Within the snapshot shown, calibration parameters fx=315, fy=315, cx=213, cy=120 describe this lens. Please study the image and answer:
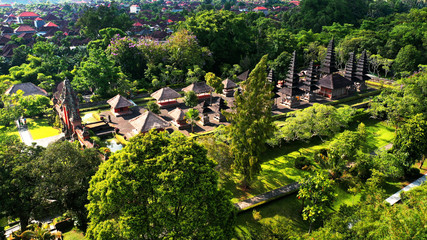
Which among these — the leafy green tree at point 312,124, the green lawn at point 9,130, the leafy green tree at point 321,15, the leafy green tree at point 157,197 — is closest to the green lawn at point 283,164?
the leafy green tree at point 312,124

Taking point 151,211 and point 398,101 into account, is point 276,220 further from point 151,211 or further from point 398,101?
point 398,101

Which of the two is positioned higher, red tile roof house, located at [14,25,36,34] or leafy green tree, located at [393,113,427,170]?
red tile roof house, located at [14,25,36,34]

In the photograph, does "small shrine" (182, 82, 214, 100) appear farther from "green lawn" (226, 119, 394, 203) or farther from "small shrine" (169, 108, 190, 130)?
"green lawn" (226, 119, 394, 203)

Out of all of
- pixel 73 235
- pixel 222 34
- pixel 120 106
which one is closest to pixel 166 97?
pixel 120 106

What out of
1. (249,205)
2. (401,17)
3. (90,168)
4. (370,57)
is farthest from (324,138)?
(401,17)

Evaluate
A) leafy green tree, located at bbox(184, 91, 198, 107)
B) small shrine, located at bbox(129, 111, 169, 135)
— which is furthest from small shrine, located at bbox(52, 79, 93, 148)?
leafy green tree, located at bbox(184, 91, 198, 107)
